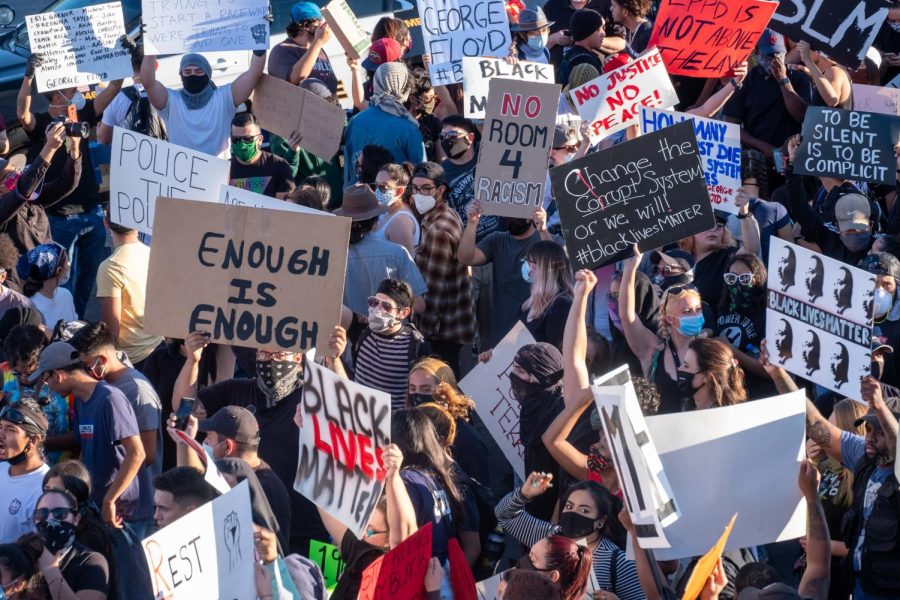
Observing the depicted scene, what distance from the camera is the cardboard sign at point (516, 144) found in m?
9.29

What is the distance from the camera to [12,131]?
12086 millimetres

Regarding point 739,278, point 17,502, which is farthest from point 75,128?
point 739,278

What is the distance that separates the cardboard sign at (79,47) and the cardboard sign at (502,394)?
465cm

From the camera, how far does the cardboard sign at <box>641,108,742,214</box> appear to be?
31.4 feet

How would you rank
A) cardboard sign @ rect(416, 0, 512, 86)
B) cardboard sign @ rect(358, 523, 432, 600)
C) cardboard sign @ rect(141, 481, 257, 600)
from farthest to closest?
1. cardboard sign @ rect(416, 0, 512, 86)
2. cardboard sign @ rect(358, 523, 432, 600)
3. cardboard sign @ rect(141, 481, 257, 600)

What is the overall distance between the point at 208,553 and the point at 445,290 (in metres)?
4.08

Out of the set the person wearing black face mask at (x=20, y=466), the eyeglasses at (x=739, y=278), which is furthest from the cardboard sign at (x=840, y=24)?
the person wearing black face mask at (x=20, y=466)

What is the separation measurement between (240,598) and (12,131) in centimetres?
748

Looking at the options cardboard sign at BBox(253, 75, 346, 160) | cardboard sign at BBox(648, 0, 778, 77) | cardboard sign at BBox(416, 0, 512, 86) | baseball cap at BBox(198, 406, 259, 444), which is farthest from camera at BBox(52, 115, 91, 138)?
baseball cap at BBox(198, 406, 259, 444)

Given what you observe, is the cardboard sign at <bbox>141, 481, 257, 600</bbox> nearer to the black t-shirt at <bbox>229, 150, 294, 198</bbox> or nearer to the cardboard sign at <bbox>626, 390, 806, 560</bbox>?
the cardboard sign at <bbox>626, 390, 806, 560</bbox>

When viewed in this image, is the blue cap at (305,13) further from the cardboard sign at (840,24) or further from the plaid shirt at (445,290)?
the cardboard sign at (840,24)

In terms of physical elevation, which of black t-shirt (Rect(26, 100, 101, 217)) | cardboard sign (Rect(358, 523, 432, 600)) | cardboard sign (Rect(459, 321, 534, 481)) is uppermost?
cardboard sign (Rect(358, 523, 432, 600))

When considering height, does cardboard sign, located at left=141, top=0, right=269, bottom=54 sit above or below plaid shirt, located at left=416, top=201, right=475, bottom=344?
above

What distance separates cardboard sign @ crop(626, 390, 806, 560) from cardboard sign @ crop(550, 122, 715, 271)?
2014 millimetres
